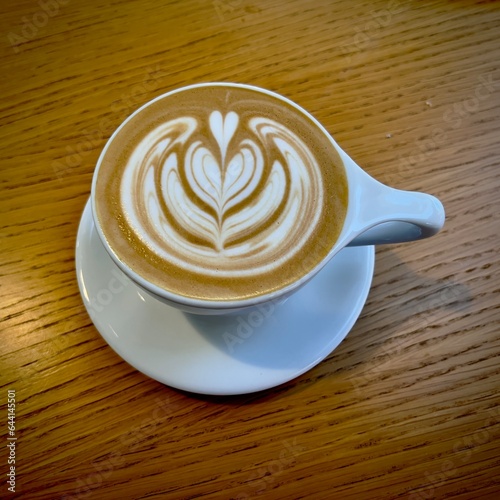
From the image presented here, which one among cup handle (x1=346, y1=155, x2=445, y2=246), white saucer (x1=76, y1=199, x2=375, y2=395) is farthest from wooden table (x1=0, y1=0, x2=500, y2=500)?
cup handle (x1=346, y1=155, x2=445, y2=246)

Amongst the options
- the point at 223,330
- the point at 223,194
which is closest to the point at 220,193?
the point at 223,194

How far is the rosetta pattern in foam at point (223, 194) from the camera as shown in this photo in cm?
69

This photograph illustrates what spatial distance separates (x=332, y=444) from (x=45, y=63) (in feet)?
3.30

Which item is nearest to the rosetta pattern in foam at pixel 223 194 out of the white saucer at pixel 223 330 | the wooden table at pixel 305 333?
the white saucer at pixel 223 330

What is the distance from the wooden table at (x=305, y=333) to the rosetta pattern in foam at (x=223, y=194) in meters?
0.26

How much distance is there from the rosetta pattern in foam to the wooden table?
260 millimetres

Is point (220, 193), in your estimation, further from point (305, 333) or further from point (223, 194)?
point (305, 333)

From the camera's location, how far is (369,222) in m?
0.70

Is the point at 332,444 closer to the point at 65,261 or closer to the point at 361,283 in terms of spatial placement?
the point at 361,283

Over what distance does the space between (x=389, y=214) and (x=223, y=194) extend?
256mm

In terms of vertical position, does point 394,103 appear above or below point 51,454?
above

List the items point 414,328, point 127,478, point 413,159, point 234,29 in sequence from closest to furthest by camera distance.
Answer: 1. point 127,478
2. point 414,328
3. point 413,159
4. point 234,29

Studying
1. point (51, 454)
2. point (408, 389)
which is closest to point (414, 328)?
point (408, 389)

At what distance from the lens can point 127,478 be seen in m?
0.74
